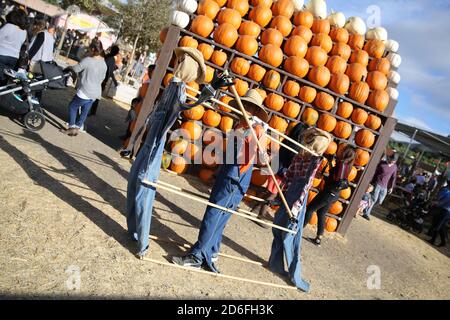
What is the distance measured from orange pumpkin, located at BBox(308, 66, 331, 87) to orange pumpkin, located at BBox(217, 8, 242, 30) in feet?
6.52

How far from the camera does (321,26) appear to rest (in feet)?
28.1

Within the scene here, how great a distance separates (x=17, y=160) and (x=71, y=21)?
2514 cm

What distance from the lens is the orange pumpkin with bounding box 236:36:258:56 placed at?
7930 mm

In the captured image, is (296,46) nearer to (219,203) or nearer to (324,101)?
(324,101)

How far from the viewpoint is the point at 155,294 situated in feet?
12.0

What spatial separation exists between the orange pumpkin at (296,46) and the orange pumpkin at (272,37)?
0.68ft

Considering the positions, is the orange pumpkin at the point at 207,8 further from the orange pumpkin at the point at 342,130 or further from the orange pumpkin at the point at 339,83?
the orange pumpkin at the point at 342,130

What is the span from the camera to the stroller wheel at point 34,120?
694 cm

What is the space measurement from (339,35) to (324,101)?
5.83ft

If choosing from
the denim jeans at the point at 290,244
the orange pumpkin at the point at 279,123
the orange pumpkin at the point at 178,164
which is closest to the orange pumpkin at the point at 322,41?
the orange pumpkin at the point at 279,123

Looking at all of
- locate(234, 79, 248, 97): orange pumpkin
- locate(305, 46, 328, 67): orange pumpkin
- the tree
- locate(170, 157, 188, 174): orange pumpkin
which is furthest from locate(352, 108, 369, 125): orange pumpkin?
the tree

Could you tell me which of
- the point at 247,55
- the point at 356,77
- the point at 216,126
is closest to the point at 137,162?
the point at 216,126

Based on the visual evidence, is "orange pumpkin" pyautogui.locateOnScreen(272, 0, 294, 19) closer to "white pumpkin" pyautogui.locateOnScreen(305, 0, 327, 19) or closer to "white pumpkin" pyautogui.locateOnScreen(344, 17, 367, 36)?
"white pumpkin" pyautogui.locateOnScreen(305, 0, 327, 19)
